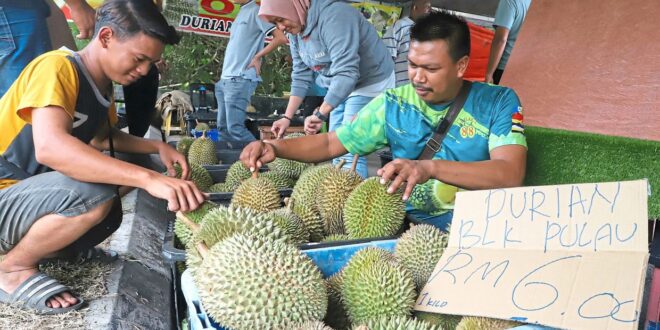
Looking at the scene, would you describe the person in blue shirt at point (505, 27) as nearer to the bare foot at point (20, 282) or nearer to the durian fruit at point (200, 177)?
the durian fruit at point (200, 177)

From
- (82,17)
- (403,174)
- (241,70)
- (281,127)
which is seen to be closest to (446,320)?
(403,174)

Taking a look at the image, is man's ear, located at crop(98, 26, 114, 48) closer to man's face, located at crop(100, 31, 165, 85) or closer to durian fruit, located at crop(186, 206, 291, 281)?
man's face, located at crop(100, 31, 165, 85)

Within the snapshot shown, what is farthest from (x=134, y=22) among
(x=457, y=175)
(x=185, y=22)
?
(x=185, y=22)

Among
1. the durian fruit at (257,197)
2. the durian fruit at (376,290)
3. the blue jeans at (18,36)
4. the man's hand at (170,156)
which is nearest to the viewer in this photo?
the durian fruit at (376,290)

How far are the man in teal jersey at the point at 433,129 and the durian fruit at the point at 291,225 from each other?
406mm

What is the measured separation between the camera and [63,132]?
1.57 m

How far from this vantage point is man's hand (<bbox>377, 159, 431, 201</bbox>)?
154cm

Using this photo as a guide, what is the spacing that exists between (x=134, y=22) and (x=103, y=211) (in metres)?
0.76

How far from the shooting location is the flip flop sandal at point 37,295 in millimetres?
1675

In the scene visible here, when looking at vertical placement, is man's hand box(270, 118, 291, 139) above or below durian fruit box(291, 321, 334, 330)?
above

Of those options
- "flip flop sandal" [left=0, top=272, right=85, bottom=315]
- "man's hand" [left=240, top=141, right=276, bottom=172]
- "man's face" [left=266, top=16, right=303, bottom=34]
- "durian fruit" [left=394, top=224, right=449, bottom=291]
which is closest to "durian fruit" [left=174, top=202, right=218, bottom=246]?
"man's hand" [left=240, top=141, right=276, bottom=172]

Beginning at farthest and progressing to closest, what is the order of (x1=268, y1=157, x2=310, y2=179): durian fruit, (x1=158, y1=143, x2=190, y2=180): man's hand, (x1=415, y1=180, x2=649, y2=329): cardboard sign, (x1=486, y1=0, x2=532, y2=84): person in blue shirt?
(x1=486, y1=0, x2=532, y2=84): person in blue shirt
(x1=268, y1=157, x2=310, y2=179): durian fruit
(x1=158, y1=143, x2=190, y2=180): man's hand
(x1=415, y1=180, x2=649, y2=329): cardboard sign

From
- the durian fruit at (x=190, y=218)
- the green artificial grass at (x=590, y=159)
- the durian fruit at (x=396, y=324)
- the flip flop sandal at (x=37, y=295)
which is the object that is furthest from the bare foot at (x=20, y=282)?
the green artificial grass at (x=590, y=159)

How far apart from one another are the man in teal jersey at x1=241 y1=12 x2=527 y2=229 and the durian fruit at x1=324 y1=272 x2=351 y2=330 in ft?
1.47
